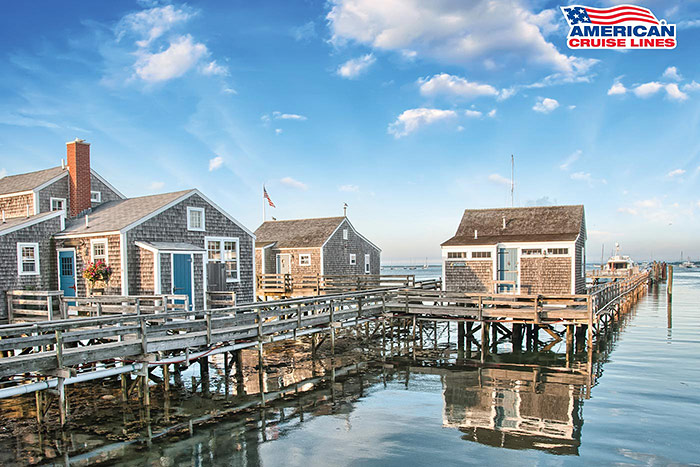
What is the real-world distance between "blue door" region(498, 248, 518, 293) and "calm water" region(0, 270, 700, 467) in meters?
7.08

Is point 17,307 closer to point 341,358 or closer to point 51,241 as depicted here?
point 51,241

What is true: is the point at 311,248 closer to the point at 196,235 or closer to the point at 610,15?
the point at 196,235

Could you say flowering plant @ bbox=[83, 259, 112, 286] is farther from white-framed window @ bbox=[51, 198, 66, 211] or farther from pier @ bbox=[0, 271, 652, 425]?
white-framed window @ bbox=[51, 198, 66, 211]

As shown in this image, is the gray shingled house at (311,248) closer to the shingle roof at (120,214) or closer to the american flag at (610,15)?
the shingle roof at (120,214)

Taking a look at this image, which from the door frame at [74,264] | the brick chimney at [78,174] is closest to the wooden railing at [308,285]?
the brick chimney at [78,174]

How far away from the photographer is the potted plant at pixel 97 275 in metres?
21.4

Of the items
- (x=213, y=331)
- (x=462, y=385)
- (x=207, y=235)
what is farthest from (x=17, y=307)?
(x=462, y=385)

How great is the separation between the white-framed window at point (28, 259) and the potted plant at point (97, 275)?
2.27 metres

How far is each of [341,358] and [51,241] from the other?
13328 mm

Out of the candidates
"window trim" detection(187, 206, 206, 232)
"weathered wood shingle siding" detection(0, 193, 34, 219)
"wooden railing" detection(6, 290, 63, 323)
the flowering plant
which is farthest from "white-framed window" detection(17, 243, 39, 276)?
"window trim" detection(187, 206, 206, 232)

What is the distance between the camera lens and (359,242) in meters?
42.6

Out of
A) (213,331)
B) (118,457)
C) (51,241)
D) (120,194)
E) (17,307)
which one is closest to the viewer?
(118,457)

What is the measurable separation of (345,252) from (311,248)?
3.36 metres

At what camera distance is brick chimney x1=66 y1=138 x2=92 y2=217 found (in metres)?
26.6
